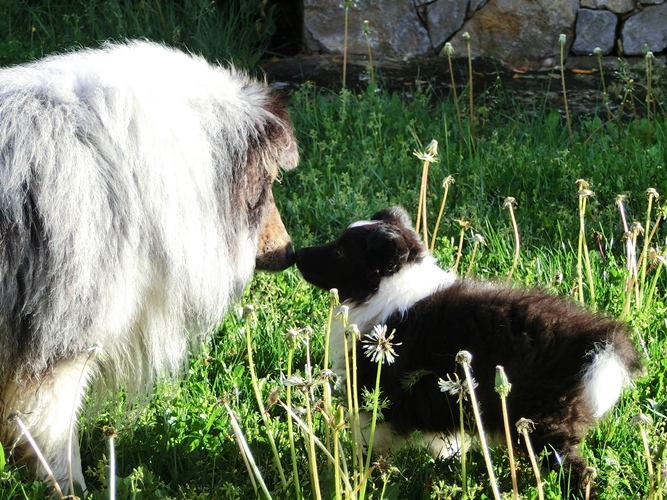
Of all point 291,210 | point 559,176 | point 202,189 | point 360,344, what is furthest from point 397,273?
point 559,176

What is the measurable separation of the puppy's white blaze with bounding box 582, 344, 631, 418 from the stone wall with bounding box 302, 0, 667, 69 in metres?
4.55

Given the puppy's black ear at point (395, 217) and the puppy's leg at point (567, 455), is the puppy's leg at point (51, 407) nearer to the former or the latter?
the puppy's black ear at point (395, 217)

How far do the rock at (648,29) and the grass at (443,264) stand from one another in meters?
1.01

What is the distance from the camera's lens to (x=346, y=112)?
19.5 ft

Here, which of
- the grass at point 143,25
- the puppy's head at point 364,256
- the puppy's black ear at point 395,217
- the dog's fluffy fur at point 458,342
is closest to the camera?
the dog's fluffy fur at point 458,342

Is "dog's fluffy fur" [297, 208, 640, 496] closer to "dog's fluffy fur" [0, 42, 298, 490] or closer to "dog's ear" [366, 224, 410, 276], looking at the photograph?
"dog's ear" [366, 224, 410, 276]

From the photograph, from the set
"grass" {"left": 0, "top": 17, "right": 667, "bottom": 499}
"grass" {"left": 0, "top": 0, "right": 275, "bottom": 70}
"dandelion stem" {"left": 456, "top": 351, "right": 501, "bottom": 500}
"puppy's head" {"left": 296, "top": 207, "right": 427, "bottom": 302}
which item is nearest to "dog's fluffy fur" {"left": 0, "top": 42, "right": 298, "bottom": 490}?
"grass" {"left": 0, "top": 17, "right": 667, "bottom": 499}

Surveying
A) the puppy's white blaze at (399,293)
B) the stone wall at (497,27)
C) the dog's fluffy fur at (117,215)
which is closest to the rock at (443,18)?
the stone wall at (497,27)

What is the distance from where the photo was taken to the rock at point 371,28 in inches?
276

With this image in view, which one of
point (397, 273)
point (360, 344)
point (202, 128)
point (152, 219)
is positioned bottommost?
point (360, 344)

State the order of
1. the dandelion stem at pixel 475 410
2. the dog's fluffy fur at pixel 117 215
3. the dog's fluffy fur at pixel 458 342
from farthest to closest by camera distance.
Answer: the dog's fluffy fur at pixel 458 342 < the dog's fluffy fur at pixel 117 215 < the dandelion stem at pixel 475 410

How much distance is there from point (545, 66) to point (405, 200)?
2.51 metres

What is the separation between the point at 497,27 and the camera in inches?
276

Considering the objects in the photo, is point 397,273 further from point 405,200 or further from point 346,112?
point 346,112
